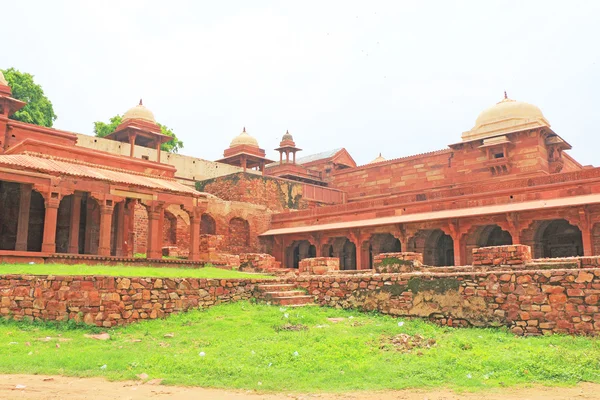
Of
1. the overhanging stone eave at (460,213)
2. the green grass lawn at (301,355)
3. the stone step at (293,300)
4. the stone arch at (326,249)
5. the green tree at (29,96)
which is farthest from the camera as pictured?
the green tree at (29,96)

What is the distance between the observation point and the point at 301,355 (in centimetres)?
701

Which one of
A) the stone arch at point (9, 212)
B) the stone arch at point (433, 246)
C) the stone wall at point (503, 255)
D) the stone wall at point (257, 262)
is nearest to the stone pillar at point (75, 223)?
the stone arch at point (9, 212)

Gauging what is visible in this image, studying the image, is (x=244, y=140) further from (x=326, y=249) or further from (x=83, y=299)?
(x=83, y=299)

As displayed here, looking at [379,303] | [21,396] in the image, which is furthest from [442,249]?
[21,396]

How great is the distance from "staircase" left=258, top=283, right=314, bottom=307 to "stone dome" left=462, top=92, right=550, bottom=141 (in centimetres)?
1775

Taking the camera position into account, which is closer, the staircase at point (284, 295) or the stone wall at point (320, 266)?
the staircase at point (284, 295)

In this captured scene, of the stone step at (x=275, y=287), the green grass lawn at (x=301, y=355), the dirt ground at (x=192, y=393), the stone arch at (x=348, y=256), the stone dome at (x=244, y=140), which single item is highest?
the stone dome at (x=244, y=140)

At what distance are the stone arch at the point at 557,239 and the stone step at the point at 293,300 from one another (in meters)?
10.2

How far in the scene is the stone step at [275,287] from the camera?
36.9 feet

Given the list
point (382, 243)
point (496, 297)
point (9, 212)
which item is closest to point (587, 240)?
point (382, 243)

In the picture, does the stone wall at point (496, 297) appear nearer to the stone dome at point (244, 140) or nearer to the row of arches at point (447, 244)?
the row of arches at point (447, 244)

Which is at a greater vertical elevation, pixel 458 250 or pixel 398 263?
pixel 458 250

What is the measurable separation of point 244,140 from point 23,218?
18852 millimetres

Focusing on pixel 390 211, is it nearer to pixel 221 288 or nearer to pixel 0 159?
pixel 221 288
